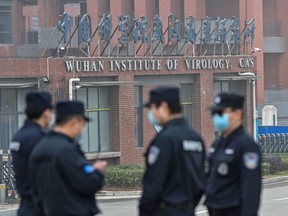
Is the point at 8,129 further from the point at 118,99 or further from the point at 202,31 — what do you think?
the point at 202,31

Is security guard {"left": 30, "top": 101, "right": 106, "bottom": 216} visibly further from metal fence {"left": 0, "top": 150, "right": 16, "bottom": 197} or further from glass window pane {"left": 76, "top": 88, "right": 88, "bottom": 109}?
glass window pane {"left": 76, "top": 88, "right": 88, "bottom": 109}

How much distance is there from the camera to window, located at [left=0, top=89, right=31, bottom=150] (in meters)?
36.0

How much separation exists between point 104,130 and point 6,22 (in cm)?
3193

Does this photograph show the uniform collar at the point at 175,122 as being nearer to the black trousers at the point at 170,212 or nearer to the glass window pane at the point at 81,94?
the black trousers at the point at 170,212

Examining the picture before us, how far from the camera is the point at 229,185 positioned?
9625 millimetres

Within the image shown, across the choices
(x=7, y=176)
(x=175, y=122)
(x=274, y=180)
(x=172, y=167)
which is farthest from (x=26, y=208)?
(x=274, y=180)

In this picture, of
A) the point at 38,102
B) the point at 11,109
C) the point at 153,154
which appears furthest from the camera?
the point at 11,109

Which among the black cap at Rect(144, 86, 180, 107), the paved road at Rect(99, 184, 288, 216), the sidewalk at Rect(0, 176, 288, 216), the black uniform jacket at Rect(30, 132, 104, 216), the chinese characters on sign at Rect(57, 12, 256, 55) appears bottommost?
the sidewalk at Rect(0, 176, 288, 216)

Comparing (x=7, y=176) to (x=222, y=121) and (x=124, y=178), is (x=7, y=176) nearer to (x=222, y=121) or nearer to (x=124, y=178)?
(x=124, y=178)

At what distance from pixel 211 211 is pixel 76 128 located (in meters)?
1.84

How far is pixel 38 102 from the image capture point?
10227 mm

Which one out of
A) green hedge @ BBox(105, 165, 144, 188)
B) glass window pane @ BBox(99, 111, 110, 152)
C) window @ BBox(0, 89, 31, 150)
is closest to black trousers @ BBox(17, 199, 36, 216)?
green hedge @ BBox(105, 165, 144, 188)

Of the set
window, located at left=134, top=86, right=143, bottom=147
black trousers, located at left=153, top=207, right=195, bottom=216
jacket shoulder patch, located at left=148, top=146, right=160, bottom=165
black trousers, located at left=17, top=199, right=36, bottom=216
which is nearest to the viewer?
jacket shoulder patch, located at left=148, top=146, right=160, bottom=165

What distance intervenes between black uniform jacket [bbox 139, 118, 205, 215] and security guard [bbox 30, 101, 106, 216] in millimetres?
528
